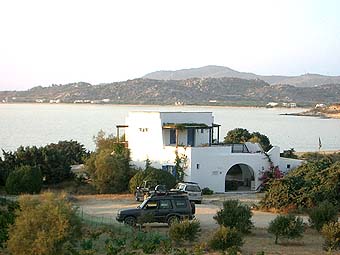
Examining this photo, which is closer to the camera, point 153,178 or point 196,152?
point 153,178

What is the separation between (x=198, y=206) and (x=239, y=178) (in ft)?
35.1

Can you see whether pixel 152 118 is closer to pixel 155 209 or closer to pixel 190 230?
pixel 155 209

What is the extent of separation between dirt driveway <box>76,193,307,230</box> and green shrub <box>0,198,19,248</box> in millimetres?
4499

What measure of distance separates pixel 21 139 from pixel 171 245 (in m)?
70.9

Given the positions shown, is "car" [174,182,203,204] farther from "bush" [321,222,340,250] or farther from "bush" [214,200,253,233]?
"bush" [321,222,340,250]

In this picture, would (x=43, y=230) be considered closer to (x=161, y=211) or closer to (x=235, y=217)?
(x=161, y=211)

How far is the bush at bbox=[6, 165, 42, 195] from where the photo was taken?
34.8 m

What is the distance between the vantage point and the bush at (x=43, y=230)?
1346 centimetres

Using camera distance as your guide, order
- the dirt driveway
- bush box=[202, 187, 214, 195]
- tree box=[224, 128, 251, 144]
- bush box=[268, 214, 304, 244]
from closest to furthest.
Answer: bush box=[268, 214, 304, 244] → the dirt driveway → bush box=[202, 187, 214, 195] → tree box=[224, 128, 251, 144]

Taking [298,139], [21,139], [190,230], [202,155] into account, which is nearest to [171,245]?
[190,230]

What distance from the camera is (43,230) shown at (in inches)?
534

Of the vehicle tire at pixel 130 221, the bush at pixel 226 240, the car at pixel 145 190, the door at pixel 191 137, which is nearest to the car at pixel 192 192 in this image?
the car at pixel 145 190

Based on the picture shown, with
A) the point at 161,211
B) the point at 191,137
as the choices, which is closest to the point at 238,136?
the point at 191,137

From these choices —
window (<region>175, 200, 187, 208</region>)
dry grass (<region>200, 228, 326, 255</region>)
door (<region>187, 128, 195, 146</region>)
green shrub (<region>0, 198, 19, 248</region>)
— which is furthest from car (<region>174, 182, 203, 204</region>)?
green shrub (<region>0, 198, 19, 248</region>)
